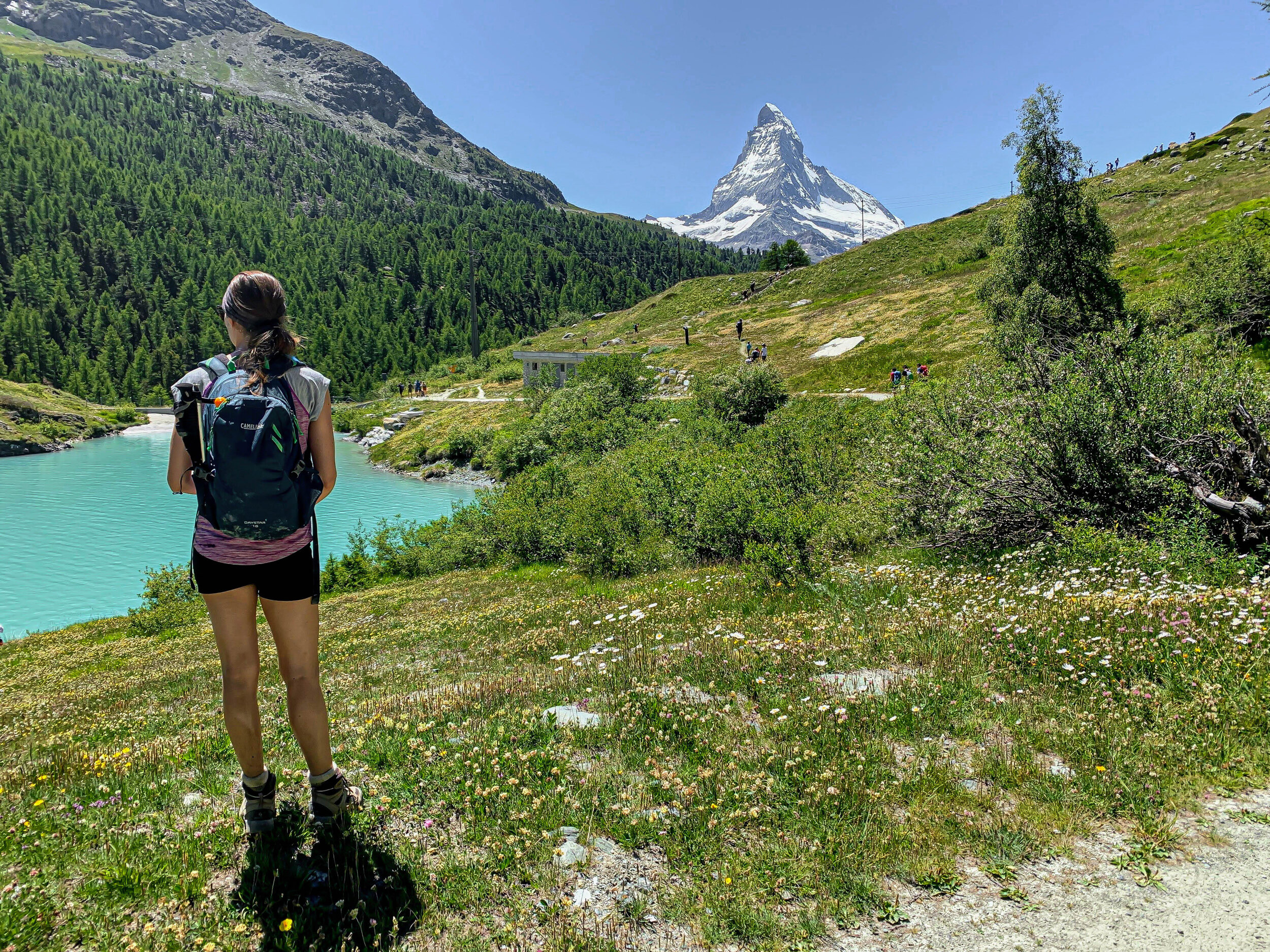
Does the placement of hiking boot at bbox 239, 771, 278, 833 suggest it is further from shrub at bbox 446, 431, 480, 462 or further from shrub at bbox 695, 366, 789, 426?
shrub at bbox 446, 431, 480, 462

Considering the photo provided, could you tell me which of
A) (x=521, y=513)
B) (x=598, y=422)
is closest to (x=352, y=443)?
(x=598, y=422)

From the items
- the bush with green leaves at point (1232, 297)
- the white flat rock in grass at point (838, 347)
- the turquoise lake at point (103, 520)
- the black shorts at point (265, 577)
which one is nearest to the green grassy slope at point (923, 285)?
the white flat rock in grass at point (838, 347)

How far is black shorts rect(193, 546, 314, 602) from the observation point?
375 centimetres

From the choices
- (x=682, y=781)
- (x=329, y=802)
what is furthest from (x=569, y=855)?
(x=329, y=802)

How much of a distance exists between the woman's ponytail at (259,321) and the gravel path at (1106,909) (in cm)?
474

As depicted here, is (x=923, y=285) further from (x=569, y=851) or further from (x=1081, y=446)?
(x=569, y=851)

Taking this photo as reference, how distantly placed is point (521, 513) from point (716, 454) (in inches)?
401

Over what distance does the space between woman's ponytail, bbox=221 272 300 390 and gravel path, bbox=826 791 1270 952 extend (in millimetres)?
4745

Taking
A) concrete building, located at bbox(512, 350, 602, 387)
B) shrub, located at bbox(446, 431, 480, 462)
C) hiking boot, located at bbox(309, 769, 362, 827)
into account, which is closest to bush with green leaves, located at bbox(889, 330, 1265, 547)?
hiking boot, located at bbox(309, 769, 362, 827)

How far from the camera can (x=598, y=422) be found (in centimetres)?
4741

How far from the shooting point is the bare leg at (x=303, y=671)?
3.96 m

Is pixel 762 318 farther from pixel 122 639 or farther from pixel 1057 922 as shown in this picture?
pixel 1057 922

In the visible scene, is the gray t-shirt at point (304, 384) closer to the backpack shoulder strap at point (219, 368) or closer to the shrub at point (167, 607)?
the backpack shoulder strap at point (219, 368)

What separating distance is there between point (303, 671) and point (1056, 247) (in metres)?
36.1
